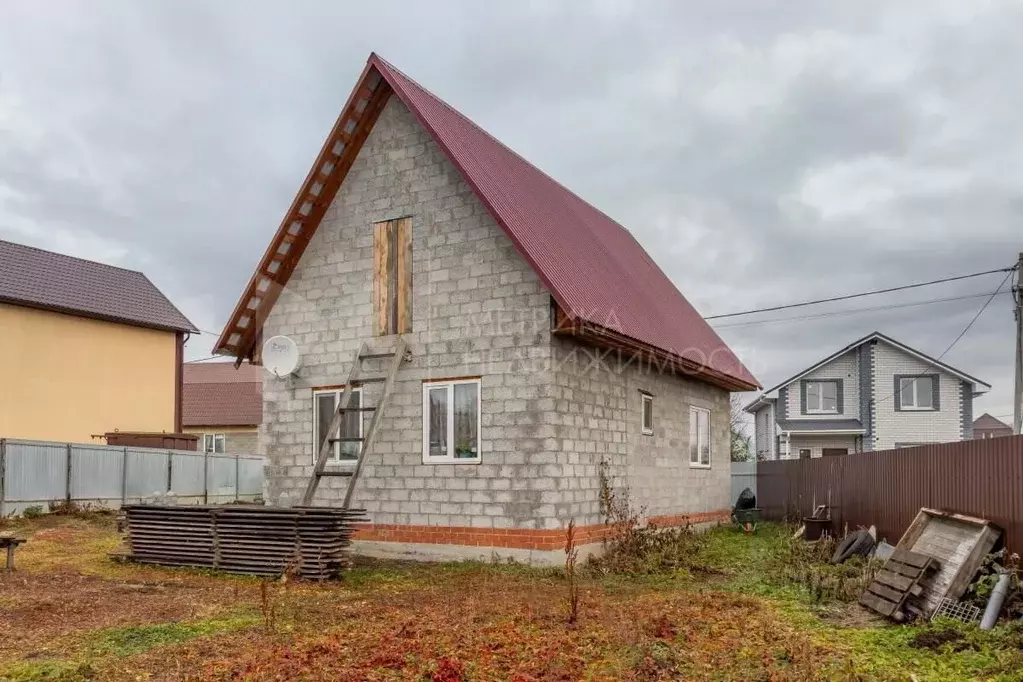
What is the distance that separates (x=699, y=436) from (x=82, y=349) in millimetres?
18137

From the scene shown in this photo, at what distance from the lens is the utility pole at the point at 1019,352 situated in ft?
67.7

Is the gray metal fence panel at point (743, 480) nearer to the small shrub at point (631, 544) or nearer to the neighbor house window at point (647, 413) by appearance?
the neighbor house window at point (647, 413)

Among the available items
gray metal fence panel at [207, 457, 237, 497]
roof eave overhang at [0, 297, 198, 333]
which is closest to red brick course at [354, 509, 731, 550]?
gray metal fence panel at [207, 457, 237, 497]

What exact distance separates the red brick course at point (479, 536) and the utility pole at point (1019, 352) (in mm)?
12813

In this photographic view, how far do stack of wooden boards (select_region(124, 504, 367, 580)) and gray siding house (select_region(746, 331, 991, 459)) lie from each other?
2980 cm

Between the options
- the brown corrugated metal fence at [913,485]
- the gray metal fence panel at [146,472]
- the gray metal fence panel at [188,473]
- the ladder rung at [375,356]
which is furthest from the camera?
the gray metal fence panel at [188,473]

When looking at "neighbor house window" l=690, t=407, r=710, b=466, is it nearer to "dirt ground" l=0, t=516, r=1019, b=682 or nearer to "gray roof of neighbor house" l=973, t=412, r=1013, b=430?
"dirt ground" l=0, t=516, r=1019, b=682

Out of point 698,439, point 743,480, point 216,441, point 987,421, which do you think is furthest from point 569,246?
point 987,421

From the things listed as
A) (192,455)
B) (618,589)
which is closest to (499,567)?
(618,589)

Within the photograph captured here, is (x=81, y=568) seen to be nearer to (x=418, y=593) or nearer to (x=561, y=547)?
(x=418, y=593)

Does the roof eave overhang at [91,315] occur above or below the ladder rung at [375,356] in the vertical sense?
above

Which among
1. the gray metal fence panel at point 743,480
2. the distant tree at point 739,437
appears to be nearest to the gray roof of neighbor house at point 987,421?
the distant tree at point 739,437

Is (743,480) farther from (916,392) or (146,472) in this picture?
(146,472)

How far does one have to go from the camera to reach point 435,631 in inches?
302
